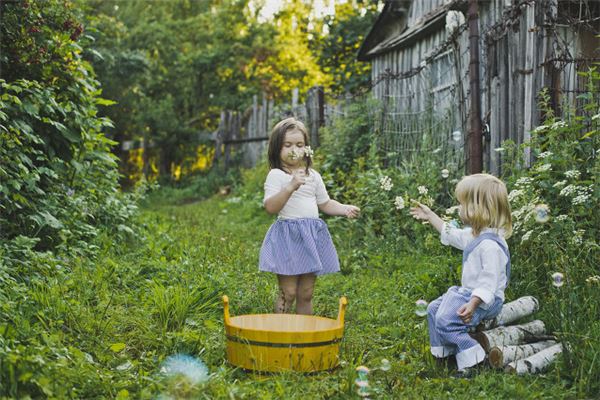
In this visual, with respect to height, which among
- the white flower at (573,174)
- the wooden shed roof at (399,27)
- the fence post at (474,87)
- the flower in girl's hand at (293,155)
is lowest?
the white flower at (573,174)

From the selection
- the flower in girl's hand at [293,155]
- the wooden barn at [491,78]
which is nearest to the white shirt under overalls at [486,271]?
the flower in girl's hand at [293,155]

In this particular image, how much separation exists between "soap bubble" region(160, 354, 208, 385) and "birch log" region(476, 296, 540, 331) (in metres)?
1.52

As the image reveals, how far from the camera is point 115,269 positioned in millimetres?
4918

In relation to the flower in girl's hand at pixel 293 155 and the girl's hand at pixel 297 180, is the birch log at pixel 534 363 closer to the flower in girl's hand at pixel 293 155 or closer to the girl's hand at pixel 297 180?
the girl's hand at pixel 297 180

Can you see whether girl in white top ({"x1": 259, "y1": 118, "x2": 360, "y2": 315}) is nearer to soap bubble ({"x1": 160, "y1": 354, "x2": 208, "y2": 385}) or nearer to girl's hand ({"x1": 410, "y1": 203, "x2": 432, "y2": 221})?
girl's hand ({"x1": 410, "y1": 203, "x2": 432, "y2": 221})

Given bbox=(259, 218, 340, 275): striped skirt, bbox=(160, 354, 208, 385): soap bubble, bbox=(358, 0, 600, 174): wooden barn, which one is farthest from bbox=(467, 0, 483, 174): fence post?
bbox=(160, 354, 208, 385): soap bubble

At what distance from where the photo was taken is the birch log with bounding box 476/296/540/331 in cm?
368

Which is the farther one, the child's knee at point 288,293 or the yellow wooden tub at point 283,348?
the child's knee at point 288,293

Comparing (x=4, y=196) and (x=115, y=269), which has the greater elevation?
(x=4, y=196)

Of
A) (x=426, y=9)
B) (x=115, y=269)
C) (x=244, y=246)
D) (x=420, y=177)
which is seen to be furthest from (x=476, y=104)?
(x=426, y=9)

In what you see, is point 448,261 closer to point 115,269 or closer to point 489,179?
point 489,179

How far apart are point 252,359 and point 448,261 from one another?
2333mm

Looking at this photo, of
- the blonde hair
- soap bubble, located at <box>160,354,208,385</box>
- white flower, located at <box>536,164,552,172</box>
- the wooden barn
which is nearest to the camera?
soap bubble, located at <box>160,354,208,385</box>

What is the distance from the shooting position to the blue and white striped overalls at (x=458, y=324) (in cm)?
345
